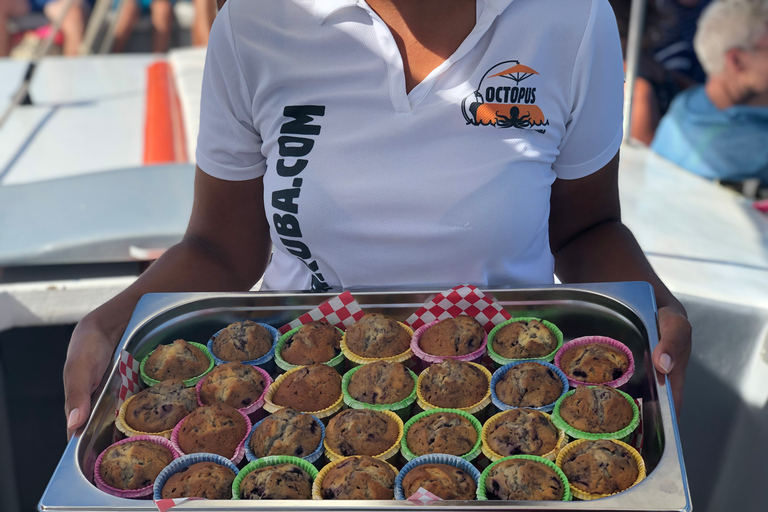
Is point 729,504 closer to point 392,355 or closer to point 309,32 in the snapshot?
point 392,355

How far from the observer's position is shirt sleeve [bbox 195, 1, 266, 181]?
1.57 metres

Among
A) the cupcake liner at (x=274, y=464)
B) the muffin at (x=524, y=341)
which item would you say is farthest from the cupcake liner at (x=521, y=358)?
the cupcake liner at (x=274, y=464)

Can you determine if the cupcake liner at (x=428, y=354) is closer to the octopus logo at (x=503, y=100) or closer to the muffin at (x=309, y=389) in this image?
the muffin at (x=309, y=389)

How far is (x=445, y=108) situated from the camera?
1499mm

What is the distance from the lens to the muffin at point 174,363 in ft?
4.78

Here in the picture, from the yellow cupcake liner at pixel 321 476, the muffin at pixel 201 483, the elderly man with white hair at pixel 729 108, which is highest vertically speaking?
the muffin at pixel 201 483

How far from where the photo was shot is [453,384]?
1.42m

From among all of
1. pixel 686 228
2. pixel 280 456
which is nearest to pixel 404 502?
pixel 280 456

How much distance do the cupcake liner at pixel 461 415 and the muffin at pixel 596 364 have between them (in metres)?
0.23

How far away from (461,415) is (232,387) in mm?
451

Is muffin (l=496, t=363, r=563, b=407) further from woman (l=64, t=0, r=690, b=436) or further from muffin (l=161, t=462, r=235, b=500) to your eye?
muffin (l=161, t=462, r=235, b=500)

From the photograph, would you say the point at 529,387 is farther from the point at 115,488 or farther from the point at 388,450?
Answer: the point at 115,488

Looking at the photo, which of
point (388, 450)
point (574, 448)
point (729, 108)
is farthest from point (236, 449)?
point (729, 108)

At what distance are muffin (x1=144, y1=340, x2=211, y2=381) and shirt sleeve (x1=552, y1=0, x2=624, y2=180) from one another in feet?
2.96
